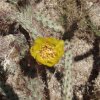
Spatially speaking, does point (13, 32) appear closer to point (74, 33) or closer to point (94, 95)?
point (74, 33)

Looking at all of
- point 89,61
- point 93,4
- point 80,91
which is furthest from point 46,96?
point 93,4

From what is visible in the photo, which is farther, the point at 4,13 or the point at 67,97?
the point at 4,13

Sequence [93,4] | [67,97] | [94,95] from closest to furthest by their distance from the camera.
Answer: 1. [67,97]
2. [94,95]
3. [93,4]

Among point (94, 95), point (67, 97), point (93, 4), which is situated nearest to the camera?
point (67, 97)

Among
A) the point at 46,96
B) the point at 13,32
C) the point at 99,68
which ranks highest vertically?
the point at 13,32
